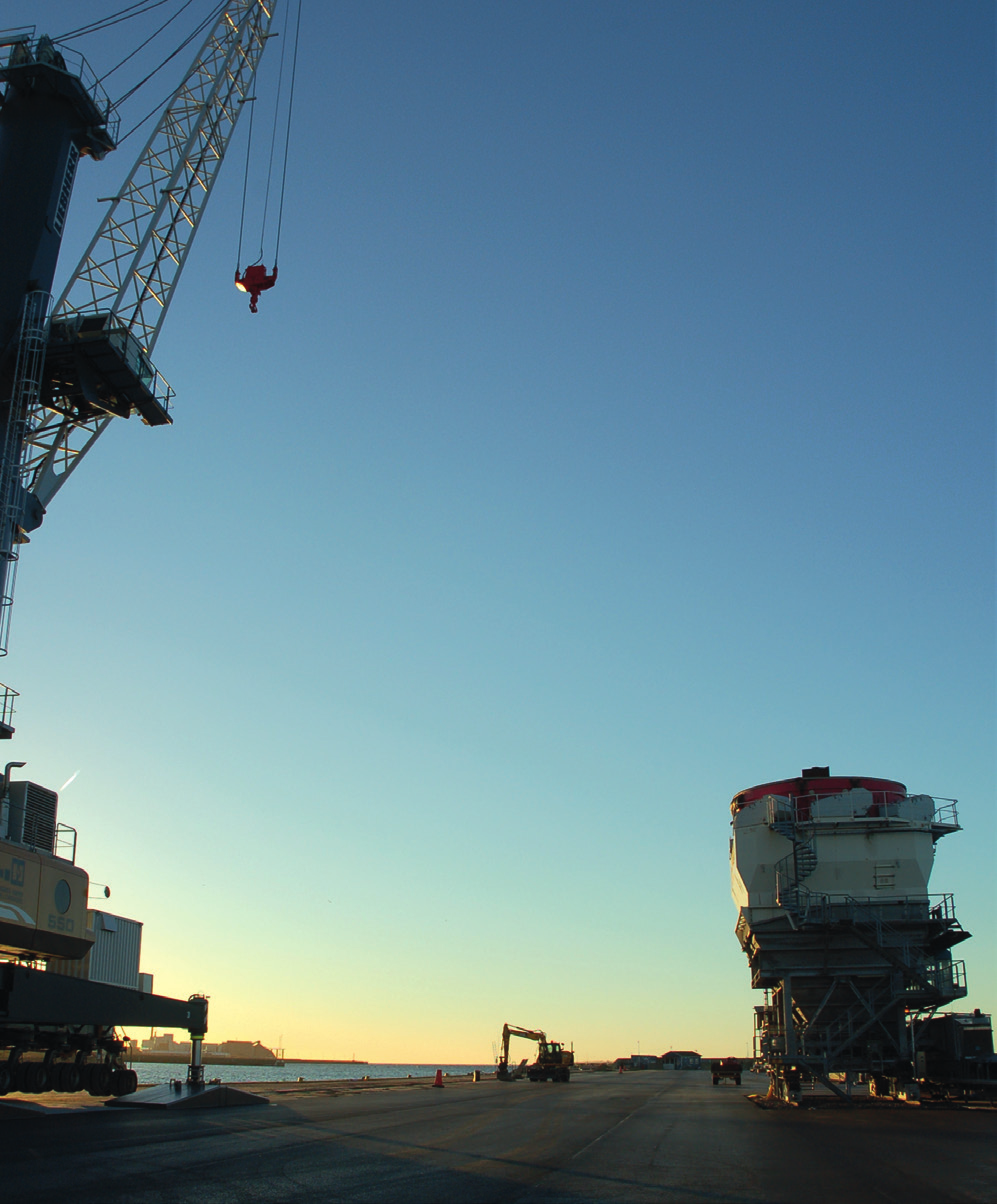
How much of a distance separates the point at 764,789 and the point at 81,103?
41.6 m

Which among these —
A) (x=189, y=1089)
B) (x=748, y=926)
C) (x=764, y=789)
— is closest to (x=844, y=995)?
(x=748, y=926)

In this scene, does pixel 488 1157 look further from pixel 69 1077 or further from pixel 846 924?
pixel 846 924

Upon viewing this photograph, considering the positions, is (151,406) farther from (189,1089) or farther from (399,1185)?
(399,1185)

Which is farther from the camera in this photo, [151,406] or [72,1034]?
[151,406]

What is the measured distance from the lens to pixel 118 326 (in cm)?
4028

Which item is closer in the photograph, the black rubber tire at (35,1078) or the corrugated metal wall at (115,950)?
→ the black rubber tire at (35,1078)

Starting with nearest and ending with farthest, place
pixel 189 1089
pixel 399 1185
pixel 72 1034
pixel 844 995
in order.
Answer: pixel 399 1185
pixel 72 1034
pixel 189 1089
pixel 844 995

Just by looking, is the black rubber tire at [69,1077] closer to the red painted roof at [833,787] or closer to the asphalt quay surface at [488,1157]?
the asphalt quay surface at [488,1157]

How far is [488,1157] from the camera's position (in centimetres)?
1952

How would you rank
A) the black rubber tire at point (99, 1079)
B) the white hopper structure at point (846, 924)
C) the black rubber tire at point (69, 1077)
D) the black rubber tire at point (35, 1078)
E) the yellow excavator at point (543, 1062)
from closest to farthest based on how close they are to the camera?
the black rubber tire at point (35, 1078), the black rubber tire at point (69, 1077), the black rubber tire at point (99, 1079), the white hopper structure at point (846, 924), the yellow excavator at point (543, 1062)

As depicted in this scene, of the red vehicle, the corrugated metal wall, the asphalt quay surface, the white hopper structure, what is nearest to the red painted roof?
the white hopper structure

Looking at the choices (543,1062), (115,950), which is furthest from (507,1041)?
(115,950)

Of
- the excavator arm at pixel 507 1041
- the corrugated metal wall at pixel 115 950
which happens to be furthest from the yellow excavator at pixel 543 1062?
→ the corrugated metal wall at pixel 115 950

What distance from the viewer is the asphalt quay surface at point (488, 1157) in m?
14.7
